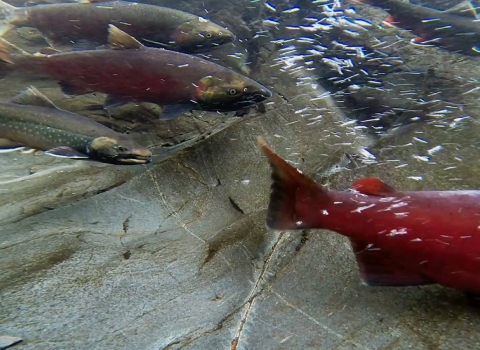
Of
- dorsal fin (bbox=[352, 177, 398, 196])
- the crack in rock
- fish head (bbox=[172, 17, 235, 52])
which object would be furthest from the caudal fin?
dorsal fin (bbox=[352, 177, 398, 196])

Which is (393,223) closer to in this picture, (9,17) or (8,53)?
(8,53)

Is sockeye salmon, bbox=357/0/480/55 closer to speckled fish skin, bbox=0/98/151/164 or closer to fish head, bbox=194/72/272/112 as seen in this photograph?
fish head, bbox=194/72/272/112

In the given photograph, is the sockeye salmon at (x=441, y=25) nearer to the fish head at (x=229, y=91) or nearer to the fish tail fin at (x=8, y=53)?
the fish head at (x=229, y=91)

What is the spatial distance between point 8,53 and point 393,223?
13.2 ft

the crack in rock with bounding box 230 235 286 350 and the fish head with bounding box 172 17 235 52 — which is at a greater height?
the fish head with bounding box 172 17 235 52

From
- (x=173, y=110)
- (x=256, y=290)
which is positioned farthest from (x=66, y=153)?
(x=256, y=290)

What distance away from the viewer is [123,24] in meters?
5.13

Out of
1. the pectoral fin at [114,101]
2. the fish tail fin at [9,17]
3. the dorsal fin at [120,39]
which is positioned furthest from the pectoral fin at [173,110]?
the fish tail fin at [9,17]

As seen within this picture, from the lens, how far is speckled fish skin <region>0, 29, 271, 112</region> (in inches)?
161

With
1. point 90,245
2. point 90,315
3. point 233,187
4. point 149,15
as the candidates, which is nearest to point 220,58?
point 149,15

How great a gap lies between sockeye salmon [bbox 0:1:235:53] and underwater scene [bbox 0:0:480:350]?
21 millimetres

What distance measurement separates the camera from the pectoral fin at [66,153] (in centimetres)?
352

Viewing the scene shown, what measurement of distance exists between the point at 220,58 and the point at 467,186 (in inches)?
166

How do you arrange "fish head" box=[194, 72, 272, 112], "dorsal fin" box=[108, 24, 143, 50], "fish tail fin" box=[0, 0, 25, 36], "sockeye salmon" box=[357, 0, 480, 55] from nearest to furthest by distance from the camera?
"fish head" box=[194, 72, 272, 112], "dorsal fin" box=[108, 24, 143, 50], "fish tail fin" box=[0, 0, 25, 36], "sockeye salmon" box=[357, 0, 480, 55]
